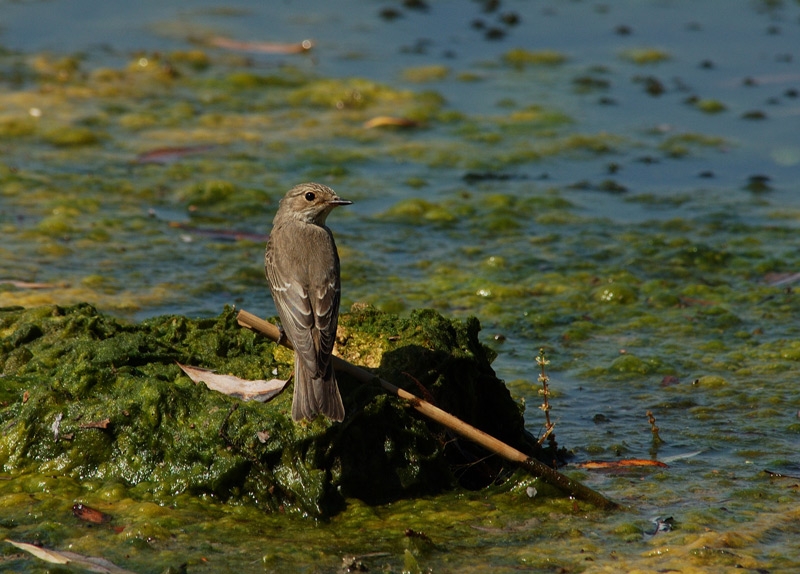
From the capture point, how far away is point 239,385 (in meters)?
5.54

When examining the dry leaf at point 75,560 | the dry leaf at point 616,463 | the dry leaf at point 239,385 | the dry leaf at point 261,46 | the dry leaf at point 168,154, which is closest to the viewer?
the dry leaf at point 75,560

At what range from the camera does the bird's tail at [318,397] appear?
5.05 m

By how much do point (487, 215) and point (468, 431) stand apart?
5.21 m

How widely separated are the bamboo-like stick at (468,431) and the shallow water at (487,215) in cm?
9

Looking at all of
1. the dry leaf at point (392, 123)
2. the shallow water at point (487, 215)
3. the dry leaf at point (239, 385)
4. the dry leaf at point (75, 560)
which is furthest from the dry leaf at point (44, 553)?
the dry leaf at point (392, 123)

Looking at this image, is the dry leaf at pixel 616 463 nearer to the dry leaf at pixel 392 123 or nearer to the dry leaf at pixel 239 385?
the dry leaf at pixel 239 385

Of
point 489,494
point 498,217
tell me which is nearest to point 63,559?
point 489,494

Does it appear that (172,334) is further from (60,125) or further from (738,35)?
(738,35)

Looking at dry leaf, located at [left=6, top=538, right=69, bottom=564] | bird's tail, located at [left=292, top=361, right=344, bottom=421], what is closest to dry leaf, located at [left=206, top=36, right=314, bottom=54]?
bird's tail, located at [left=292, top=361, right=344, bottom=421]

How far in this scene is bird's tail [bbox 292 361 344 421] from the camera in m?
5.05

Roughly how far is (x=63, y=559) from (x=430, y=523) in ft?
5.03

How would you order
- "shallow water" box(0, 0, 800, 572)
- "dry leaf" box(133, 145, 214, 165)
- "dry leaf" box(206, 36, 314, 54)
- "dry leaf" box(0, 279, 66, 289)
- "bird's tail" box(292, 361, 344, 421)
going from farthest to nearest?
"dry leaf" box(206, 36, 314, 54), "dry leaf" box(133, 145, 214, 165), "dry leaf" box(0, 279, 66, 289), "shallow water" box(0, 0, 800, 572), "bird's tail" box(292, 361, 344, 421)

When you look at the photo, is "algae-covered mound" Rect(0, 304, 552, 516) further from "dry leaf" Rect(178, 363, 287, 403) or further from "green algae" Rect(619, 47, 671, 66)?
"green algae" Rect(619, 47, 671, 66)

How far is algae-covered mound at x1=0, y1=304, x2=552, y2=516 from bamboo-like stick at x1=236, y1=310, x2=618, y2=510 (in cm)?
9
